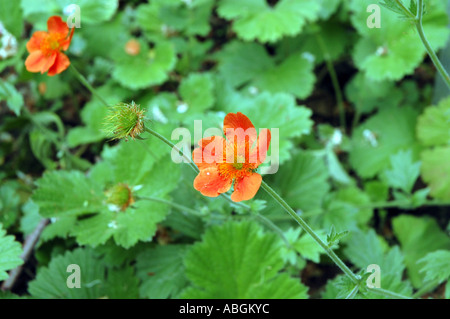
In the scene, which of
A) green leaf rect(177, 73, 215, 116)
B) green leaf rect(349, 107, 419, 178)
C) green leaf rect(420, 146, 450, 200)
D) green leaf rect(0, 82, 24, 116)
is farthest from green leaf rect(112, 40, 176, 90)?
green leaf rect(420, 146, 450, 200)

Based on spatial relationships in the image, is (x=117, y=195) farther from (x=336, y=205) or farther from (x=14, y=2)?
(x=14, y=2)

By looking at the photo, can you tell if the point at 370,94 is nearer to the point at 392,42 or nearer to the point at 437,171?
the point at 392,42

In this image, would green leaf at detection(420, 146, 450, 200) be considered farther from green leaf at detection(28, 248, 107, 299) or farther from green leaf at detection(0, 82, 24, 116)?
green leaf at detection(0, 82, 24, 116)

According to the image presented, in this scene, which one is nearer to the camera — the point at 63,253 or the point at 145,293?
the point at 145,293

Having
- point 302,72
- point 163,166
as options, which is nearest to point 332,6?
point 302,72

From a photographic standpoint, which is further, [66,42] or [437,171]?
[437,171]

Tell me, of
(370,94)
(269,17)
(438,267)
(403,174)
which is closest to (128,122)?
(438,267)
